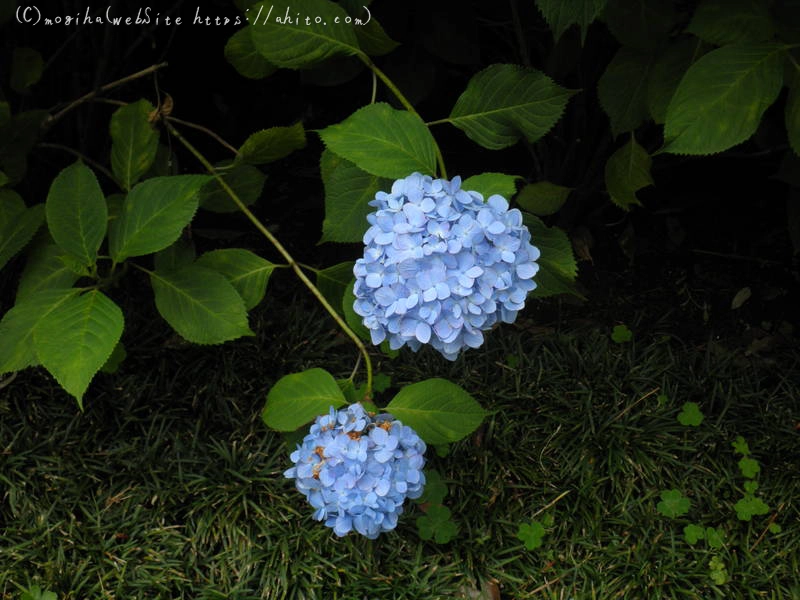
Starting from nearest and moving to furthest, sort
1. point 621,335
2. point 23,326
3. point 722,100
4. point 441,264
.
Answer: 1. point 441,264
2. point 722,100
3. point 23,326
4. point 621,335

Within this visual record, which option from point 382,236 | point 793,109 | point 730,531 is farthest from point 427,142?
point 730,531

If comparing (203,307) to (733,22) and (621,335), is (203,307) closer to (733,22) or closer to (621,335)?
(733,22)

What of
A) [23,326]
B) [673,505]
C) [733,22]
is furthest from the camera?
[673,505]

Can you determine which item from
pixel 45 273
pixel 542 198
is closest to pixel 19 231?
pixel 45 273

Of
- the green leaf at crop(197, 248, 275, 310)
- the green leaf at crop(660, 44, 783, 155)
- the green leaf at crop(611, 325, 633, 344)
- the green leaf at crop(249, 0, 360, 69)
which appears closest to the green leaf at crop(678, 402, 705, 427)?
the green leaf at crop(611, 325, 633, 344)

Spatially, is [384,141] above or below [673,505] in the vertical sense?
above

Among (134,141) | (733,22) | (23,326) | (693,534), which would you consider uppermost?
(733,22)

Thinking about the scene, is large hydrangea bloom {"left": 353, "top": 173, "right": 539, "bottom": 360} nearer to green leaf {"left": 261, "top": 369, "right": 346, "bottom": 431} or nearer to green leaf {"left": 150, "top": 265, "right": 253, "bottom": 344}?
green leaf {"left": 261, "top": 369, "right": 346, "bottom": 431}
